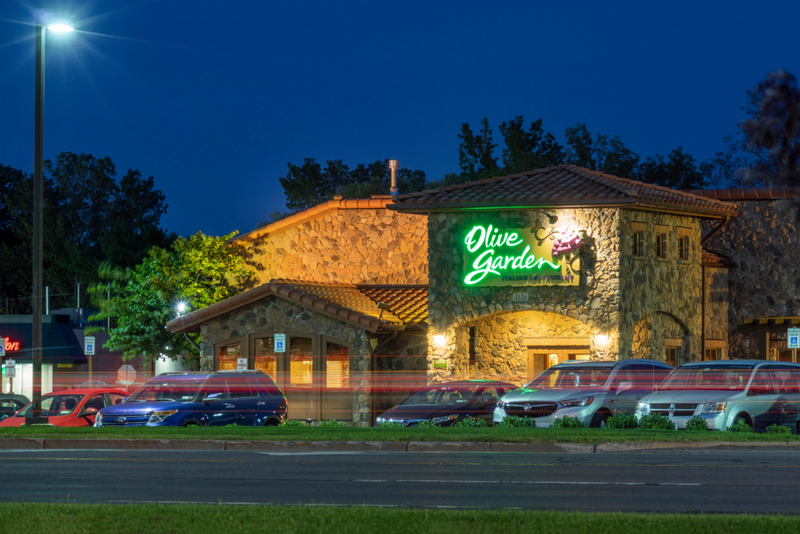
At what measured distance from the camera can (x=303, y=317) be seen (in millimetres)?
32406

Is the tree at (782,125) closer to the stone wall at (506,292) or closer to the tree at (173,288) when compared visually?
the stone wall at (506,292)

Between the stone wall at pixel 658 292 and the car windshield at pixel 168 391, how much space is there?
1131 cm

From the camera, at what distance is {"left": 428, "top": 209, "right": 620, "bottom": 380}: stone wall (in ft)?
96.3

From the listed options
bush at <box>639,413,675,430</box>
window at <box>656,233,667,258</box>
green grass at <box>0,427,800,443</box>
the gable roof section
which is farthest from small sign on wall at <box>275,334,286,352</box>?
bush at <box>639,413,675,430</box>

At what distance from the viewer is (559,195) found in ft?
97.3

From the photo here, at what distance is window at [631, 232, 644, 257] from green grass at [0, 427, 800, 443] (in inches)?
434

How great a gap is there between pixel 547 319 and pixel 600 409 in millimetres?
9984

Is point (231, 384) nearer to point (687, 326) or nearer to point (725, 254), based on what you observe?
point (687, 326)

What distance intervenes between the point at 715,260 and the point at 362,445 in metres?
17.9

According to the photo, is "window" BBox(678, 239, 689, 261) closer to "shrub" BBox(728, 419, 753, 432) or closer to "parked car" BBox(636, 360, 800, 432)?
"parked car" BBox(636, 360, 800, 432)

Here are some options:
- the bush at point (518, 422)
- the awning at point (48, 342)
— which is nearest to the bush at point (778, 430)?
the bush at point (518, 422)

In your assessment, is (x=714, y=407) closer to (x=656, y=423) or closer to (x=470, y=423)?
(x=656, y=423)

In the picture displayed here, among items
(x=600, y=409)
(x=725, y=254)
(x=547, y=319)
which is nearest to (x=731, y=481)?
(x=600, y=409)

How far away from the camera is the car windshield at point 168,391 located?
2462cm
